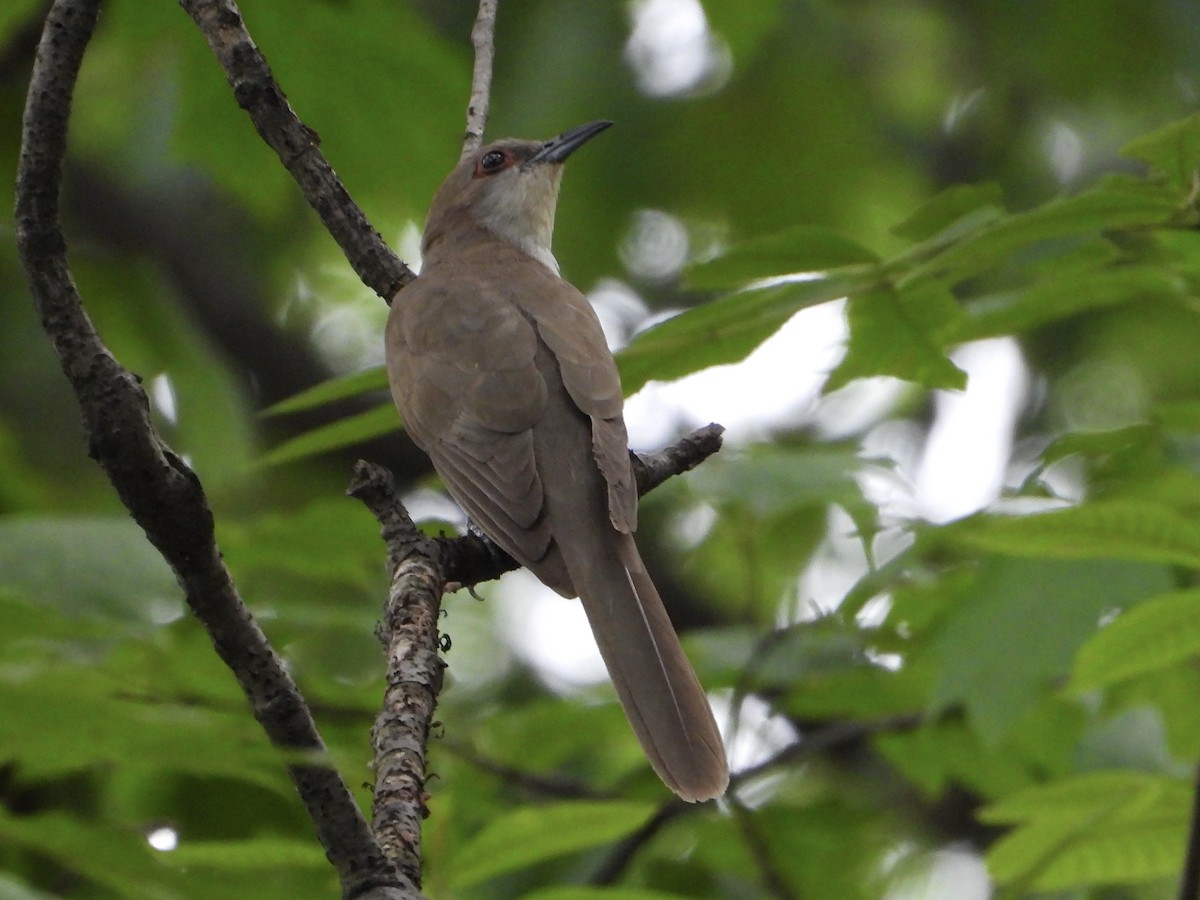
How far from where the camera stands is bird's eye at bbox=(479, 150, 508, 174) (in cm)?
679

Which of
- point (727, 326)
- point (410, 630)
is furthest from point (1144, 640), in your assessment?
point (410, 630)

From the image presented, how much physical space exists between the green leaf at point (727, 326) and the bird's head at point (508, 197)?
2.95 m

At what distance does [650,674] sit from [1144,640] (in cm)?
123

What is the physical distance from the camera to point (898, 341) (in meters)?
3.84

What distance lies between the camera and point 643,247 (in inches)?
410

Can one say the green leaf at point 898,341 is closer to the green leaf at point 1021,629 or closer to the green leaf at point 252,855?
the green leaf at point 1021,629

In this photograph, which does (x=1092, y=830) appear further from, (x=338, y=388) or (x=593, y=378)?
(x=338, y=388)

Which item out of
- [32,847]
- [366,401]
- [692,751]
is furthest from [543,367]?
[366,401]

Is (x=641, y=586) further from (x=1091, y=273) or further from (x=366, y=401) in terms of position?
(x=366, y=401)

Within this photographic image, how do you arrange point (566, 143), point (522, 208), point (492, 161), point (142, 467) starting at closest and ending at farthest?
point (142, 467)
point (566, 143)
point (492, 161)
point (522, 208)

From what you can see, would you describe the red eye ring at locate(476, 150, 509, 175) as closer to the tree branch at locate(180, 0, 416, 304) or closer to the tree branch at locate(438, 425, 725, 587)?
the tree branch at locate(180, 0, 416, 304)

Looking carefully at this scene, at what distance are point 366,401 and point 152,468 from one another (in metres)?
7.34

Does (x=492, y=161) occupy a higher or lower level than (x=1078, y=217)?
higher

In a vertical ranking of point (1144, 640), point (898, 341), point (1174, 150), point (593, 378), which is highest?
point (593, 378)
